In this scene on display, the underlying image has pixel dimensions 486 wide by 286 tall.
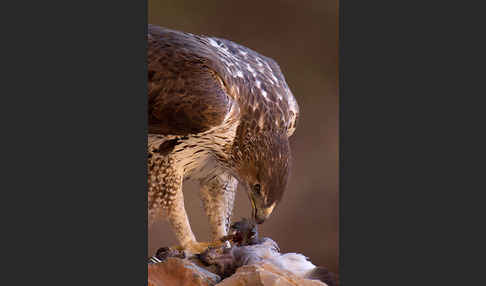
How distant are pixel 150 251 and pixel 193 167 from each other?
0.51 m

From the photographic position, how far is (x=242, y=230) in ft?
8.36

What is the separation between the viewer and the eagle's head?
245cm

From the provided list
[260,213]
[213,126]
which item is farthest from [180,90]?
[260,213]

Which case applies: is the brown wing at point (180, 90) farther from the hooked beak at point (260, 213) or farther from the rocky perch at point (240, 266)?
the rocky perch at point (240, 266)

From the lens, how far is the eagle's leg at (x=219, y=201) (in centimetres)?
254

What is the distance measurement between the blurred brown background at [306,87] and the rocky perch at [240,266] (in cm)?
5

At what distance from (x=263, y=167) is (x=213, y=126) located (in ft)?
1.17

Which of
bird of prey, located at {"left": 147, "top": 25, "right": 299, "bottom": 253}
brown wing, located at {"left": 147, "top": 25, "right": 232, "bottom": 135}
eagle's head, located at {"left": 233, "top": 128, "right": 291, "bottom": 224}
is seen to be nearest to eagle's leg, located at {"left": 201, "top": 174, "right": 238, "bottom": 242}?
bird of prey, located at {"left": 147, "top": 25, "right": 299, "bottom": 253}

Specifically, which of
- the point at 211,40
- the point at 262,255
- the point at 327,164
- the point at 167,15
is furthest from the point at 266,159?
the point at 167,15

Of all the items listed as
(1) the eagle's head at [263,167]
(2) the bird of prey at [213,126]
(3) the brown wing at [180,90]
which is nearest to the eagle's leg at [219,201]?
(2) the bird of prey at [213,126]

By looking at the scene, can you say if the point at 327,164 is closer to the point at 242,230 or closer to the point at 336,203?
the point at 336,203

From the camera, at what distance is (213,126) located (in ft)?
7.57

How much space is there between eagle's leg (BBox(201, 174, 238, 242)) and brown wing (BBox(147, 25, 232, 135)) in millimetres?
436

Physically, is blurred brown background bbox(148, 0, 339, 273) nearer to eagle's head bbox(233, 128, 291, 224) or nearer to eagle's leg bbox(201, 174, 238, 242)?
eagle's head bbox(233, 128, 291, 224)
